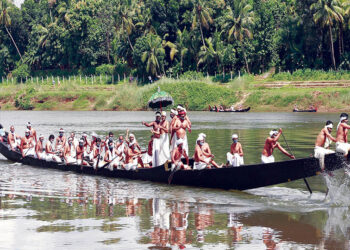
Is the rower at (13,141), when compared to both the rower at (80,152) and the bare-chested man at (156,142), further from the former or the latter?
the bare-chested man at (156,142)

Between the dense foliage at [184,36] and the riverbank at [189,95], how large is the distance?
4.13m

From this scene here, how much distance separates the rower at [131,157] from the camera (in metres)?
25.3

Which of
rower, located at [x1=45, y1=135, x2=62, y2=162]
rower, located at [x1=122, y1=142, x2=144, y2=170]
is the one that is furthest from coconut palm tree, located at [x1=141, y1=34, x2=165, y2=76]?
rower, located at [x1=122, y1=142, x2=144, y2=170]

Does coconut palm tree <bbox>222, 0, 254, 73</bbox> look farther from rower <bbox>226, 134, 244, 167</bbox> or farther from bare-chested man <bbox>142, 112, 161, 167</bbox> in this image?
rower <bbox>226, 134, 244, 167</bbox>

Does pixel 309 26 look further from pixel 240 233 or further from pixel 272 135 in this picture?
pixel 240 233

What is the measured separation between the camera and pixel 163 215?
18.5 meters

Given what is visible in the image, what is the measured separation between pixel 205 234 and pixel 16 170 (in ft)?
51.4

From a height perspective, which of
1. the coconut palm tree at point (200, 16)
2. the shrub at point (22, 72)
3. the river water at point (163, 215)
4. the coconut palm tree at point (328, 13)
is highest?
the coconut palm tree at point (200, 16)

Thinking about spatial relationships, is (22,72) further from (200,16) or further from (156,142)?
(156,142)

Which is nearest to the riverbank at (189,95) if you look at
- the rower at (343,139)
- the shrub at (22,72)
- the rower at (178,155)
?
the shrub at (22,72)

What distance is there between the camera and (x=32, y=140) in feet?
104

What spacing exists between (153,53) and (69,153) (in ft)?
190

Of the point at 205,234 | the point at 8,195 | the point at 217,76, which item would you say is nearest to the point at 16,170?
the point at 8,195

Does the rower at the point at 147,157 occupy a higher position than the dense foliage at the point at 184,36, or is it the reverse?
the dense foliage at the point at 184,36
